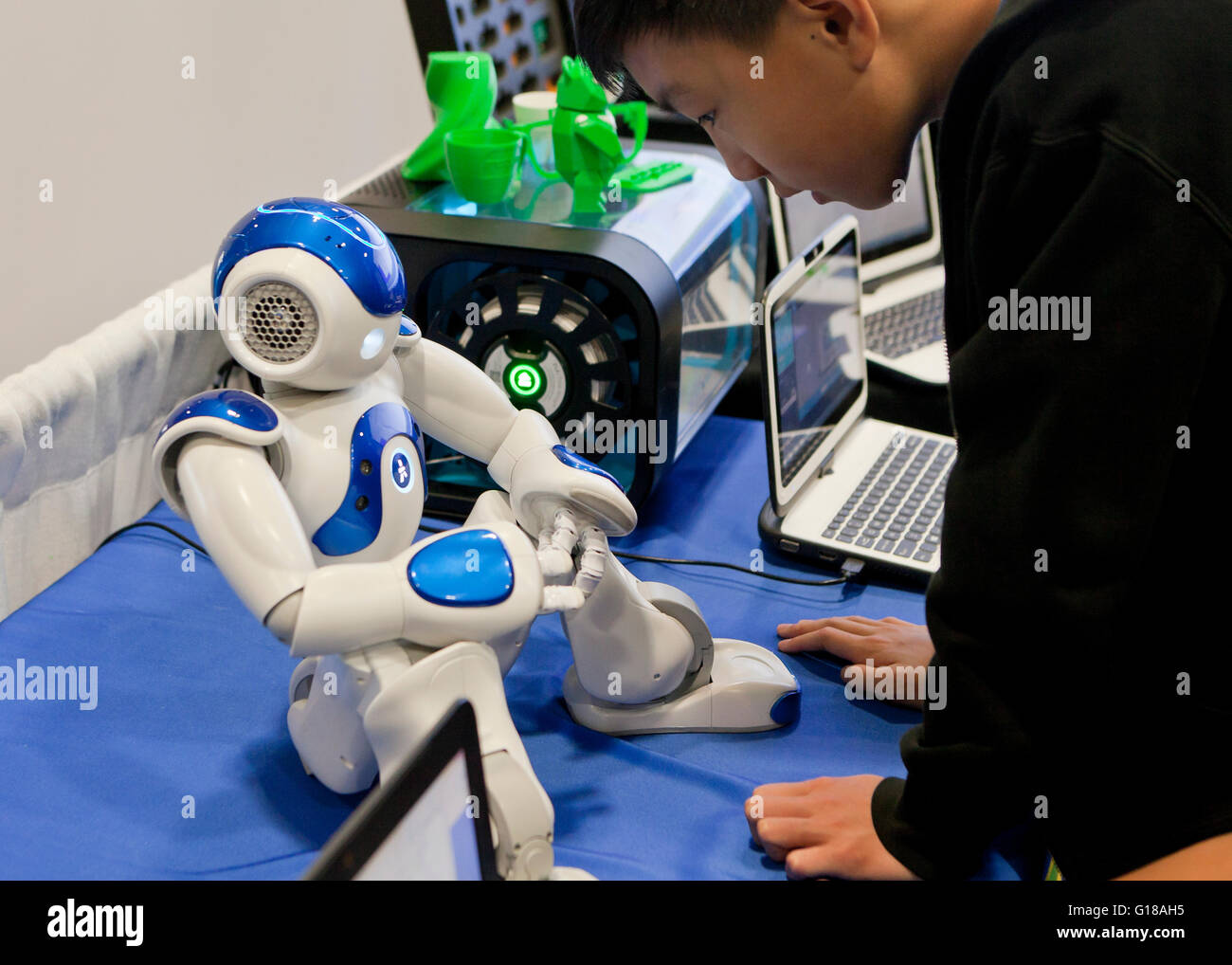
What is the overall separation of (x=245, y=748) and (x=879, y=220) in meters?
1.25

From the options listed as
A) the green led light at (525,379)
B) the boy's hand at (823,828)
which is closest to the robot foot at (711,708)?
the boy's hand at (823,828)

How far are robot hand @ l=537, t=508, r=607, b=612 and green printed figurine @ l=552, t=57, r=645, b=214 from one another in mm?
482

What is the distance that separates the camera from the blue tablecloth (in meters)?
0.79

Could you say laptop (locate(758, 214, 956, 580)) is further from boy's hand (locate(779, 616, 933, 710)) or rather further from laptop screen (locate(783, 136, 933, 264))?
laptop screen (locate(783, 136, 933, 264))

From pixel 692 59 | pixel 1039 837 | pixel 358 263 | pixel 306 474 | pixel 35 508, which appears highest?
pixel 692 59

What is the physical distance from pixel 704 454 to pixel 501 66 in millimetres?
702

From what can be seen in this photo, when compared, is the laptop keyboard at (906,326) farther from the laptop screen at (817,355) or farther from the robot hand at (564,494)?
the robot hand at (564,494)

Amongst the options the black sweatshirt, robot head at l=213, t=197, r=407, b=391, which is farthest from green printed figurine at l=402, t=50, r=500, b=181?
the black sweatshirt

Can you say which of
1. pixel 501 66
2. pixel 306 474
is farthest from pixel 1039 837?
pixel 501 66

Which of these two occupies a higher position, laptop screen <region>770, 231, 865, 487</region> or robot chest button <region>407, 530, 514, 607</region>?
robot chest button <region>407, 530, 514, 607</region>

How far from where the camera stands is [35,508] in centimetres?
105

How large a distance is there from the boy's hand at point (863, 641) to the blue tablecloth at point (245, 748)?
0.02 metres

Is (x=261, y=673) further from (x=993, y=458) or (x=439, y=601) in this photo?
(x=993, y=458)

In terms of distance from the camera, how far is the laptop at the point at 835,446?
111 centimetres
